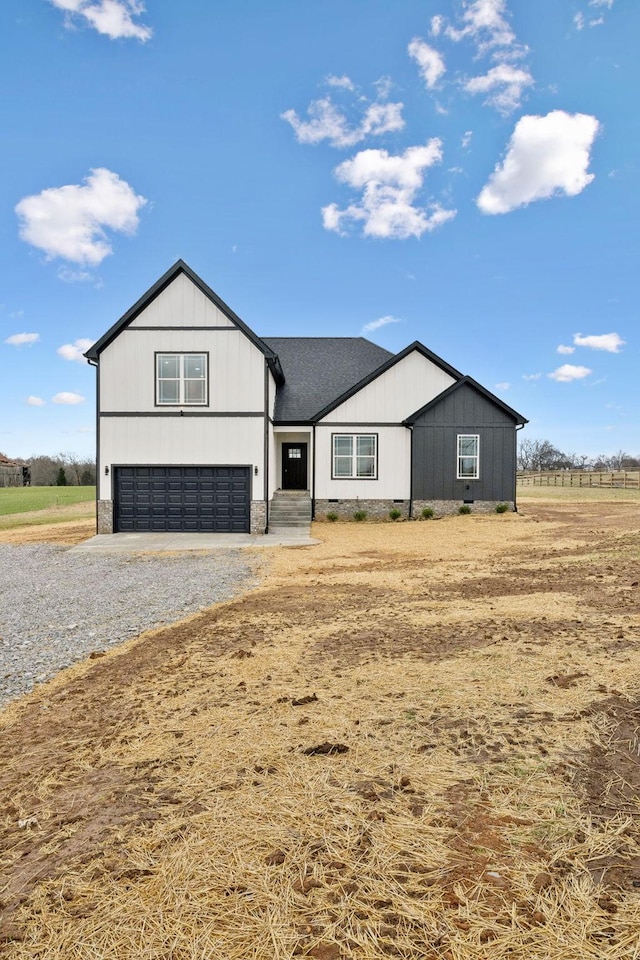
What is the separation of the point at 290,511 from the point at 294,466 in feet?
12.1

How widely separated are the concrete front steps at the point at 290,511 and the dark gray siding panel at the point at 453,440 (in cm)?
441

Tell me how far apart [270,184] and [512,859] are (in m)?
23.1

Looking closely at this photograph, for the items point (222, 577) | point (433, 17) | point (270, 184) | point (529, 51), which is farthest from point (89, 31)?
point (222, 577)

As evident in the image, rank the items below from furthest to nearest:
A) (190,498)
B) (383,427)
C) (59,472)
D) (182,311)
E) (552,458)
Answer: (552,458)
(59,472)
(383,427)
(190,498)
(182,311)

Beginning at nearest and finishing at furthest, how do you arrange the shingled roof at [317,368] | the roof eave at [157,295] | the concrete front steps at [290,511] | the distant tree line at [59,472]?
the roof eave at [157,295] → the concrete front steps at [290,511] → the shingled roof at [317,368] → the distant tree line at [59,472]

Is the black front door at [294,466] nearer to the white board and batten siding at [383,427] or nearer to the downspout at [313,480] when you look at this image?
the downspout at [313,480]

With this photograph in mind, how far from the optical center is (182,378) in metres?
16.2

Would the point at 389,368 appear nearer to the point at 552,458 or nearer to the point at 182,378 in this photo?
the point at 182,378

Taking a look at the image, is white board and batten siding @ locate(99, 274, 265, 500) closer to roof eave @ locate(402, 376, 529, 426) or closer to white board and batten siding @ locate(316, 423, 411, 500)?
white board and batten siding @ locate(316, 423, 411, 500)

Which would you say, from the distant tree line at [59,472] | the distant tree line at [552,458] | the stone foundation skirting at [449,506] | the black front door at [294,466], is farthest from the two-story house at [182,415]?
the distant tree line at [552,458]

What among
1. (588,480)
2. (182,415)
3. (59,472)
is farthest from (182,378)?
(59,472)

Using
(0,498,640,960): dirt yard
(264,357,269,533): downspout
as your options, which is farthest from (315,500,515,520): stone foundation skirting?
(0,498,640,960): dirt yard

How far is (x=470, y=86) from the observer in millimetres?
15781

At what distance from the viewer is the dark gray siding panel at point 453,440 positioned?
1872 cm
